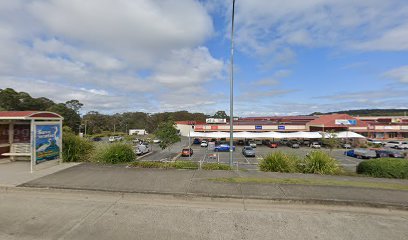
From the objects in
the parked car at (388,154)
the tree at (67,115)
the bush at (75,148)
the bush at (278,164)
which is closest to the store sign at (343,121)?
the parked car at (388,154)

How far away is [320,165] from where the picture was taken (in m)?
10.4

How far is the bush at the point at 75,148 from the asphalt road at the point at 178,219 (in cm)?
459

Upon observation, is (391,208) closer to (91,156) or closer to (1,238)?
(1,238)

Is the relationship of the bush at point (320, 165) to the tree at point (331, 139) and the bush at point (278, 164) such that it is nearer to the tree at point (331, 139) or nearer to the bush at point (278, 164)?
the bush at point (278, 164)

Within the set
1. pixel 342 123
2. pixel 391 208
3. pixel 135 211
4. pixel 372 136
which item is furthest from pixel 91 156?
pixel 372 136

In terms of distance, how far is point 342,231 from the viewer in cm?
450

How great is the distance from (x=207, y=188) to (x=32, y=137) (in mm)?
6920

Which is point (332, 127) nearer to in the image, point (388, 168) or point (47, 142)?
point (388, 168)

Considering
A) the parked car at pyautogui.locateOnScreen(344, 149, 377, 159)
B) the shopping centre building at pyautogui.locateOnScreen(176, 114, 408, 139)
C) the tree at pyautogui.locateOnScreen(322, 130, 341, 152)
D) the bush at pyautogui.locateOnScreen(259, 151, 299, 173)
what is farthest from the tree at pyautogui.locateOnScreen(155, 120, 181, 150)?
the parked car at pyautogui.locateOnScreen(344, 149, 377, 159)

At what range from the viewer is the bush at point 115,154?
34.6ft

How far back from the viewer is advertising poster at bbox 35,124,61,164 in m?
9.06

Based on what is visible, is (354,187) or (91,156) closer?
(354,187)

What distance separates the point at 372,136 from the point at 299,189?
6172 cm

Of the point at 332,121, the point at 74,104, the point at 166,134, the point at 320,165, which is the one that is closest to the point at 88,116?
the point at 74,104
